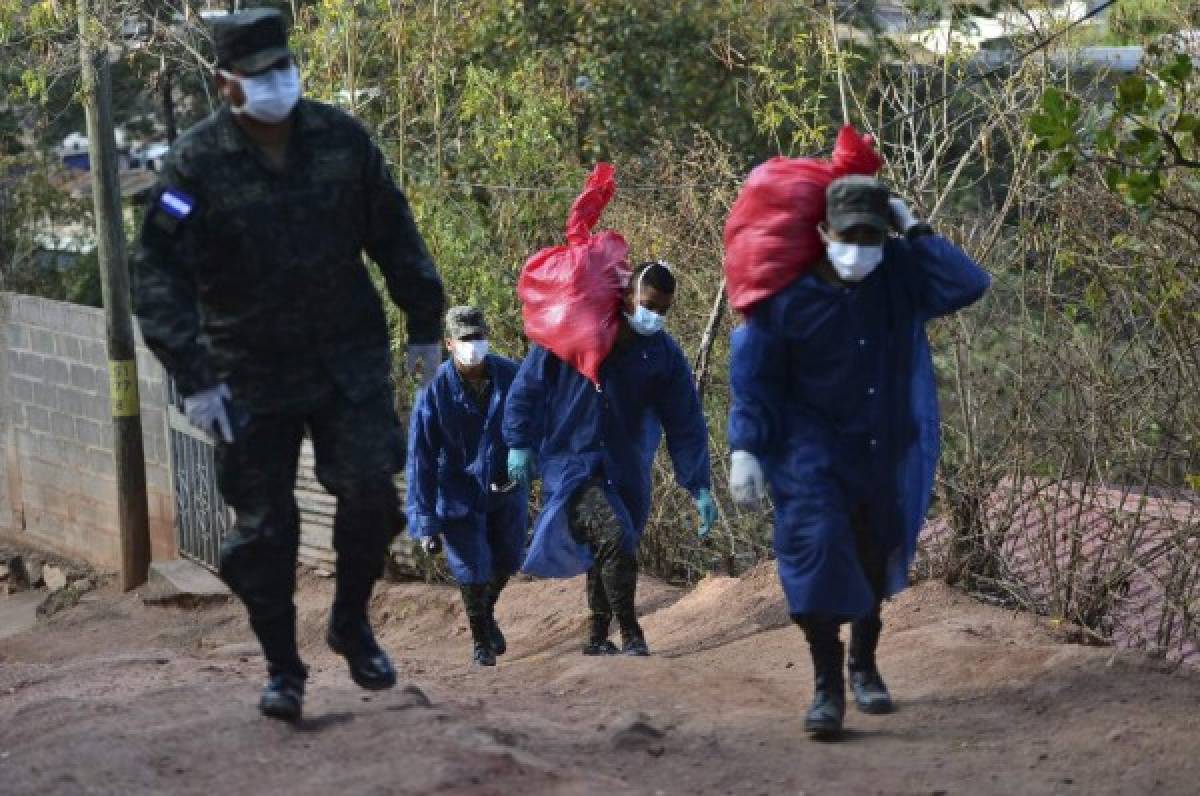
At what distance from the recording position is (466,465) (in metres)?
9.09

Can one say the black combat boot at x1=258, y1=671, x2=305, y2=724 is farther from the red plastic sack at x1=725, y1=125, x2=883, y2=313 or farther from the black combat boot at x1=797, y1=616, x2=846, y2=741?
the red plastic sack at x1=725, y1=125, x2=883, y2=313

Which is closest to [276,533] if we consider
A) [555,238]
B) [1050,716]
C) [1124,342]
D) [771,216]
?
[771,216]

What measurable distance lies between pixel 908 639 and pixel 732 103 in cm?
1050

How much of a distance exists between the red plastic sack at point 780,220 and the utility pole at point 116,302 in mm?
7700

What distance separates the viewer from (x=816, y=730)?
606 cm

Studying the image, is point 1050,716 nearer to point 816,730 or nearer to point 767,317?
point 816,730

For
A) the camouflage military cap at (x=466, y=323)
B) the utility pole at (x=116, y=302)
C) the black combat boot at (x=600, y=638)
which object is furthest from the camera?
the utility pole at (x=116, y=302)

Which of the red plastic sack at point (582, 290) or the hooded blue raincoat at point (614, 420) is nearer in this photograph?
the red plastic sack at point (582, 290)

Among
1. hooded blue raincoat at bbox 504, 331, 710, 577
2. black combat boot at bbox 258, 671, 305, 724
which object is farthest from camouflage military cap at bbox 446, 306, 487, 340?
black combat boot at bbox 258, 671, 305, 724

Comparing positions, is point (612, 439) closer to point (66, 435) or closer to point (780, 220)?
point (780, 220)

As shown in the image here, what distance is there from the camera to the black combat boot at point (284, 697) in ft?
19.1

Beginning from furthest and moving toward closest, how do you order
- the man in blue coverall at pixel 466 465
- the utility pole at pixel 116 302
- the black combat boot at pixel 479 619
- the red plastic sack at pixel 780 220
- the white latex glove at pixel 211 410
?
the utility pole at pixel 116 302, the black combat boot at pixel 479 619, the man in blue coverall at pixel 466 465, the red plastic sack at pixel 780 220, the white latex glove at pixel 211 410

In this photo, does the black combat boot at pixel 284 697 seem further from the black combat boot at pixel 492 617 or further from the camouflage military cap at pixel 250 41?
the black combat boot at pixel 492 617

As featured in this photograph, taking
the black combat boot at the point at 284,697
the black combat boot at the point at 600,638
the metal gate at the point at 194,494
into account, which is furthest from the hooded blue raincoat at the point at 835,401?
the metal gate at the point at 194,494
